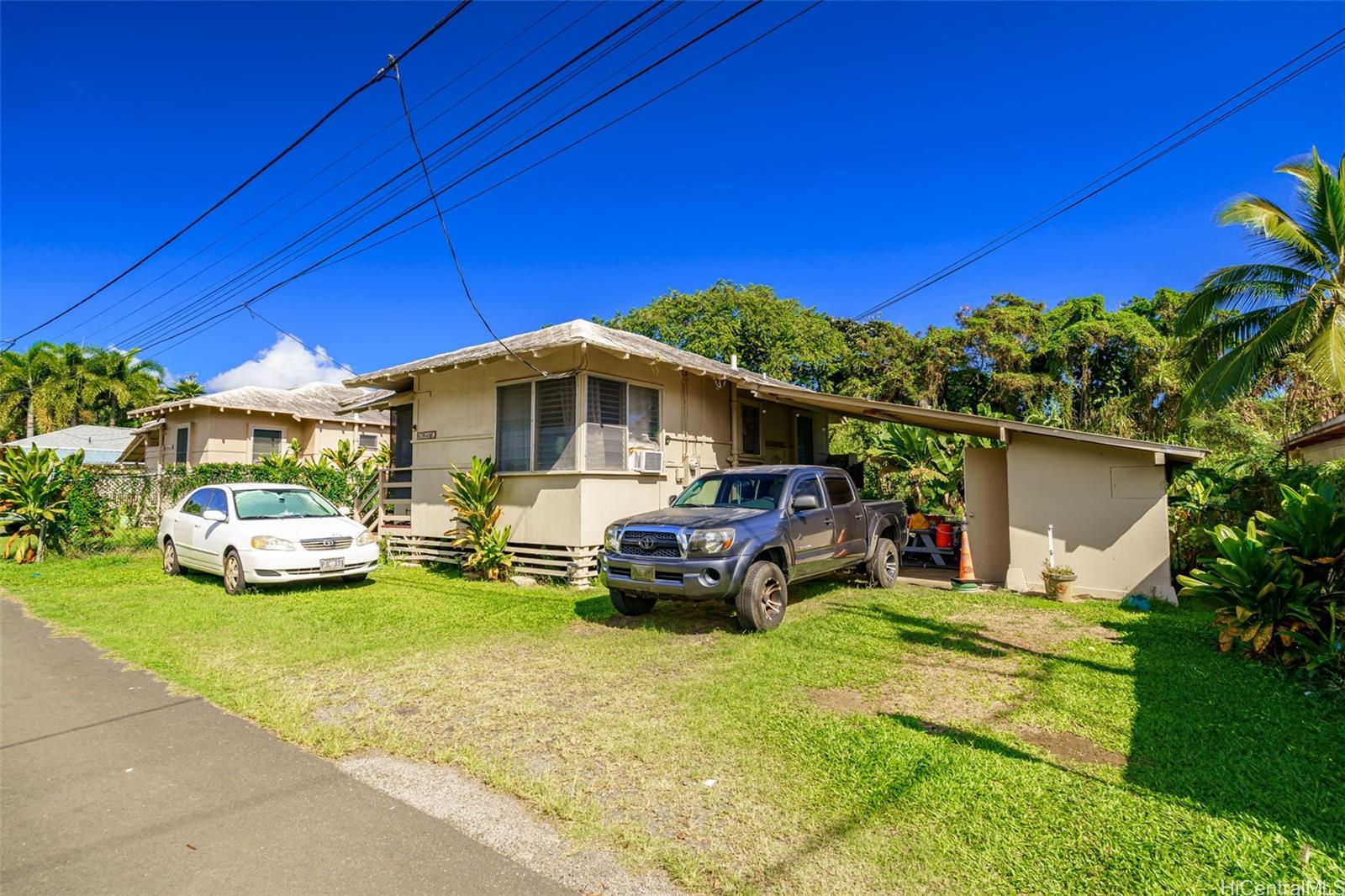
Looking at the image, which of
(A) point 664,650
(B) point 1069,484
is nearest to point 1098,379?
(B) point 1069,484

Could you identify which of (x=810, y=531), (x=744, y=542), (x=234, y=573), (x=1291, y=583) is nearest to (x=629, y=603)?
(x=744, y=542)

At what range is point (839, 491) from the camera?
972cm

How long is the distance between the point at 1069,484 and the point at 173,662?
448 inches

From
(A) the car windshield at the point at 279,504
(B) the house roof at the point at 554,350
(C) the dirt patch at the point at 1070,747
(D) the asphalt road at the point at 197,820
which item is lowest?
(D) the asphalt road at the point at 197,820

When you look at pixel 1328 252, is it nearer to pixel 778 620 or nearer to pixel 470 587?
pixel 778 620

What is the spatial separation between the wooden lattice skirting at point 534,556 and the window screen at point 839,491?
401 cm

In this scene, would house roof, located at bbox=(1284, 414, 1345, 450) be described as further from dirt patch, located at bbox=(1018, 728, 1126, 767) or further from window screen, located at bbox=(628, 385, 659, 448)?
dirt patch, located at bbox=(1018, 728, 1126, 767)

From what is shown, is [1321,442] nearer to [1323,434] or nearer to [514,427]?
[1323,434]

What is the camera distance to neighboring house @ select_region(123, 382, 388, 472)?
21906 millimetres

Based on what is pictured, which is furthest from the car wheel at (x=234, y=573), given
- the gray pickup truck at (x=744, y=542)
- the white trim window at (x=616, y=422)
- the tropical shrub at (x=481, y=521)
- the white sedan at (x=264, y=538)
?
the gray pickup truck at (x=744, y=542)

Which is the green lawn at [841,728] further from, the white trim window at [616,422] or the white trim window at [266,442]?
the white trim window at [266,442]

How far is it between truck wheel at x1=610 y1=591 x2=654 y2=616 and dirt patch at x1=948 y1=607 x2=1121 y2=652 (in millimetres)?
3714

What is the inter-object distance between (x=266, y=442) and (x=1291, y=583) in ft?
85.3

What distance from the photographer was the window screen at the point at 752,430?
14.7 metres
